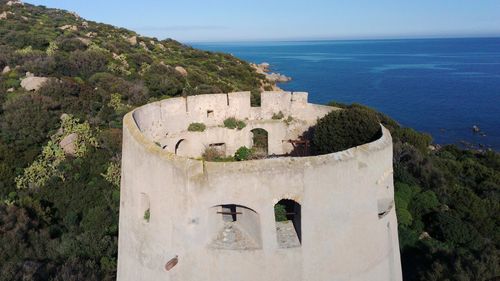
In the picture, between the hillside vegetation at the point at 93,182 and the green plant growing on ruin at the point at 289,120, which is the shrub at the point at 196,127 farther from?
the hillside vegetation at the point at 93,182

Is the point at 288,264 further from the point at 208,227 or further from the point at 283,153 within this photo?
the point at 283,153

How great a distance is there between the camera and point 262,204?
7613 millimetres

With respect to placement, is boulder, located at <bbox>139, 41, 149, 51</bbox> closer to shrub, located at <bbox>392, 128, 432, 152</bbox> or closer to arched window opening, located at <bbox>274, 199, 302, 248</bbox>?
shrub, located at <bbox>392, 128, 432, 152</bbox>

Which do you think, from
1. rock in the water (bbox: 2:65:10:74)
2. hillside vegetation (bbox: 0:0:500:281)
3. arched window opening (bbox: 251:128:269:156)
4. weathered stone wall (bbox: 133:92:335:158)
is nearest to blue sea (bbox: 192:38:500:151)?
hillside vegetation (bbox: 0:0:500:281)

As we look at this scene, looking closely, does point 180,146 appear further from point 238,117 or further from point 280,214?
point 280,214

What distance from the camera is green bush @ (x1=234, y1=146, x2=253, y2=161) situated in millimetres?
14280

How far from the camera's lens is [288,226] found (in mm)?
8664

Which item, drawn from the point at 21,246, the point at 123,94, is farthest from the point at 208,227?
the point at 123,94

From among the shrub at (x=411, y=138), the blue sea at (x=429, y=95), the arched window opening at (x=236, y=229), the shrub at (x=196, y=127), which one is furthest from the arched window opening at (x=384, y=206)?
the blue sea at (x=429, y=95)

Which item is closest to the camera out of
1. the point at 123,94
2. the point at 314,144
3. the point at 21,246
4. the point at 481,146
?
the point at 314,144

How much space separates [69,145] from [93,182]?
12.2ft

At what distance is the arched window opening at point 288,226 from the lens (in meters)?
8.09

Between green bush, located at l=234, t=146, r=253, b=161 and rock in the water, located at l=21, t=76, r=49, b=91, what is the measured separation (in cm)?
2379

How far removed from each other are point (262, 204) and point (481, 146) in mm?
48160
